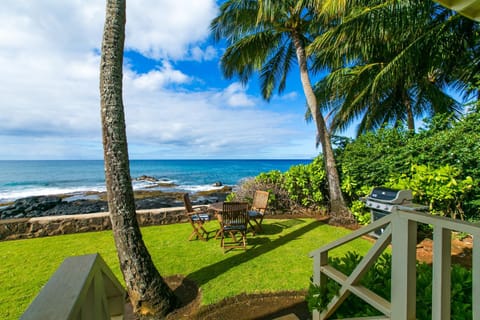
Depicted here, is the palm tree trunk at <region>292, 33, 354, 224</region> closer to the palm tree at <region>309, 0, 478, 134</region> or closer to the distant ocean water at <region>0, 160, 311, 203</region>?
the palm tree at <region>309, 0, 478, 134</region>

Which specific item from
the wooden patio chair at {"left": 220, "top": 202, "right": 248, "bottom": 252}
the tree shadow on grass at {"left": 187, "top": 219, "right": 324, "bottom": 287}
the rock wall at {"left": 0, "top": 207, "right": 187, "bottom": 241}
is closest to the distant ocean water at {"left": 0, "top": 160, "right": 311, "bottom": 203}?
the rock wall at {"left": 0, "top": 207, "right": 187, "bottom": 241}

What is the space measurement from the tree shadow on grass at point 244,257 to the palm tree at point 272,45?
188cm

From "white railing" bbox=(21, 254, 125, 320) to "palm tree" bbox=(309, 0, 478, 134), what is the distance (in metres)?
6.86

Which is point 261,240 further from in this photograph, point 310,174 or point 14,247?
point 14,247

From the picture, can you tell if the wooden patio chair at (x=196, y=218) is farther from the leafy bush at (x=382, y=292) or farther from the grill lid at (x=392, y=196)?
the grill lid at (x=392, y=196)

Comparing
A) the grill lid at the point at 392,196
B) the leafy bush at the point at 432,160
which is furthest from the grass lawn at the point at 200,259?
the leafy bush at the point at 432,160

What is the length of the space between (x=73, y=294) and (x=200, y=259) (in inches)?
161

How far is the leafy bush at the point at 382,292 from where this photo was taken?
62.9 inches

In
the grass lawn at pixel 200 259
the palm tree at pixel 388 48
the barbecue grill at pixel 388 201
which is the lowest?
the grass lawn at pixel 200 259

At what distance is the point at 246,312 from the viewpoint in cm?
297

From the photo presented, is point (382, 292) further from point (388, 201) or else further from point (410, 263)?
point (388, 201)

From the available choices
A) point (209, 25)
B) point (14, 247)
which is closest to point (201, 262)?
point (14, 247)

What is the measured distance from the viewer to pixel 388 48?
7277 millimetres

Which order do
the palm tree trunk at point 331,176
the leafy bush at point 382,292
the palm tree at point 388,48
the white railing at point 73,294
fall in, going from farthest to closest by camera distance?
the palm tree trunk at point 331,176, the palm tree at point 388,48, the leafy bush at point 382,292, the white railing at point 73,294
